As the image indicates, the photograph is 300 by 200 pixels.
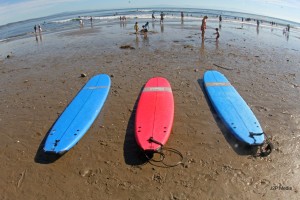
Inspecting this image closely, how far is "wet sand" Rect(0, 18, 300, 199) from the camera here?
15.7ft

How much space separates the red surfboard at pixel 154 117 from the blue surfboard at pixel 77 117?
1.41 meters

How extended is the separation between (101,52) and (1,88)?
6512 mm

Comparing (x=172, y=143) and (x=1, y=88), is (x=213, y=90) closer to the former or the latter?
(x=172, y=143)

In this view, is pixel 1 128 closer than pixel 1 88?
Yes

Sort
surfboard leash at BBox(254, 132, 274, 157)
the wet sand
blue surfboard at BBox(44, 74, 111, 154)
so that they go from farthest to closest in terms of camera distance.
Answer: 1. blue surfboard at BBox(44, 74, 111, 154)
2. surfboard leash at BBox(254, 132, 274, 157)
3. the wet sand

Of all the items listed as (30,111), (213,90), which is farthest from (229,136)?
(30,111)

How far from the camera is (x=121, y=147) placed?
603cm

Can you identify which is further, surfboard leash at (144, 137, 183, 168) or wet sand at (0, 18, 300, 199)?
surfboard leash at (144, 137, 183, 168)

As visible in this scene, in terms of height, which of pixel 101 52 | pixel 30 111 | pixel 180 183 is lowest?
pixel 180 183

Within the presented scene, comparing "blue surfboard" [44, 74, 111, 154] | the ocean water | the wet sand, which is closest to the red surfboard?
the wet sand

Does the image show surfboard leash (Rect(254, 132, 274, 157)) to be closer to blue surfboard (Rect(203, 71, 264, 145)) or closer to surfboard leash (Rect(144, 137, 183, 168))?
blue surfboard (Rect(203, 71, 264, 145))

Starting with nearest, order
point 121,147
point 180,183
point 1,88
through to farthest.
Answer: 1. point 180,183
2. point 121,147
3. point 1,88

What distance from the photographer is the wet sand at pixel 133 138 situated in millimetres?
4797

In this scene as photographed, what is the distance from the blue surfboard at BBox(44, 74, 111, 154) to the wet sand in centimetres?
23
